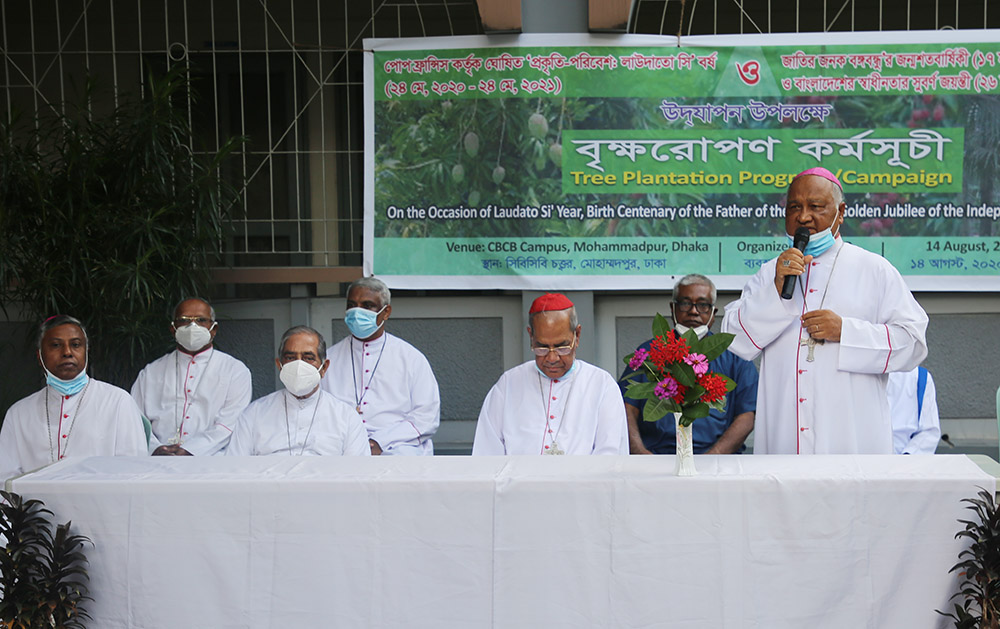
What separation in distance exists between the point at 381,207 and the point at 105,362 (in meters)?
1.88

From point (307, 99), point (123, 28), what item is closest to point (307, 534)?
point (307, 99)

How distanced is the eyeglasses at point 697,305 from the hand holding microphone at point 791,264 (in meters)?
0.78

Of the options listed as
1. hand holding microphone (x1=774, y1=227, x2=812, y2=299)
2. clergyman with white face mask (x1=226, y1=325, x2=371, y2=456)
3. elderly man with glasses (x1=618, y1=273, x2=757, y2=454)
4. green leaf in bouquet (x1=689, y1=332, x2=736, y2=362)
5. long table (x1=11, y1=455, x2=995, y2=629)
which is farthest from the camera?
elderly man with glasses (x1=618, y1=273, x2=757, y2=454)

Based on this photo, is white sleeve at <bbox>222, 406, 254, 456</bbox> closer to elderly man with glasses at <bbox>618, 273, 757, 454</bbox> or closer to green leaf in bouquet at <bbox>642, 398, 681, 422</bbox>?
elderly man with glasses at <bbox>618, 273, 757, 454</bbox>

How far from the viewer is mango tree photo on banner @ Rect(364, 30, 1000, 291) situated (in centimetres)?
593

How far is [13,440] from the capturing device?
4.41m

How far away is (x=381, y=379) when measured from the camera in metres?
5.38

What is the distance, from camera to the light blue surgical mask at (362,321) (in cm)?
523

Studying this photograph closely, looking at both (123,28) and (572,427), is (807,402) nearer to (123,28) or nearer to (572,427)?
(572,427)

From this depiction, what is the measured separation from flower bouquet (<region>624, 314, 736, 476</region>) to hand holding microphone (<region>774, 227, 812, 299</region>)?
2.19 feet

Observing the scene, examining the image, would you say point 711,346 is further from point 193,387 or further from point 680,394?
point 193,387

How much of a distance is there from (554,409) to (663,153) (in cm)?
230

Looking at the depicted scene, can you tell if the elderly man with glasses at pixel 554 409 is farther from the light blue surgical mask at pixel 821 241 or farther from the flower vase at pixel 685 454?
the flower vase at pixel 685 454

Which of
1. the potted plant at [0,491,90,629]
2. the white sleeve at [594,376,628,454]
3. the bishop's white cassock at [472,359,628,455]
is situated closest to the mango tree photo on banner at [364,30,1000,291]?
the bishop's white cassock at [472,359,628,455]
